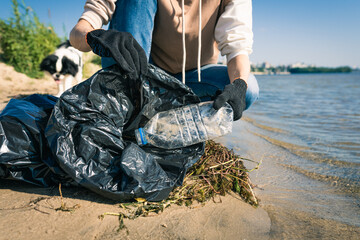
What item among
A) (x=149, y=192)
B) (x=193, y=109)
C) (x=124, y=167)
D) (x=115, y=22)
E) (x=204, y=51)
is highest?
(x=115, y=22)

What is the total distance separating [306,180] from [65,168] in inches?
74.1

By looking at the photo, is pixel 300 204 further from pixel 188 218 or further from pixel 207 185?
pixel 188 218

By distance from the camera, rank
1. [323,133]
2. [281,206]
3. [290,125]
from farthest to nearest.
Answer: [290,125]
[323,133]
[281,206]

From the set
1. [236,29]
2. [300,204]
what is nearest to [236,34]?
[236,29]

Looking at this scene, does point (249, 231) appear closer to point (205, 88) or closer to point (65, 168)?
point (65, 168)

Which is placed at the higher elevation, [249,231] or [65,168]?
[65,168]

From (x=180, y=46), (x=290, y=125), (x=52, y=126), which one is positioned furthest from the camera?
(x=290, y=125)

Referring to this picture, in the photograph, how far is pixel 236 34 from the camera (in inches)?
78.7

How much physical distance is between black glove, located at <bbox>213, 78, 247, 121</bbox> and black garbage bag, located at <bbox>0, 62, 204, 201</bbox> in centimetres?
28

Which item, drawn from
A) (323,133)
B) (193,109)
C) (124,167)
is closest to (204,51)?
(193,109)

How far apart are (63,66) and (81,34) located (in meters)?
3.47

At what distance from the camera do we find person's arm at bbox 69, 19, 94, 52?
65.5 inches

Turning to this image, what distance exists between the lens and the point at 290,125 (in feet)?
14.0

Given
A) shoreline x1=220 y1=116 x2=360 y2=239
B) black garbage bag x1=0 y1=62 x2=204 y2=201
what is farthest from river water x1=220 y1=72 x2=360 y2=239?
black garbage bag x1=0 y1=62 x2=204 y2=201
